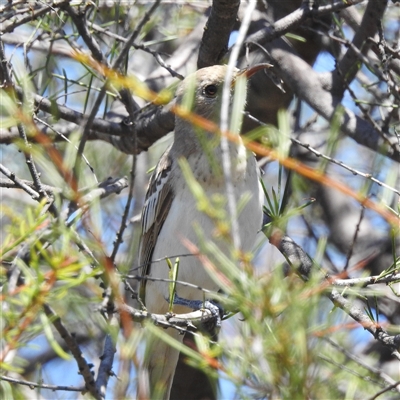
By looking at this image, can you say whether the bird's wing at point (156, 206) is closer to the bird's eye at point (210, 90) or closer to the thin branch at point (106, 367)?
the bird's eye at point (210, 90)

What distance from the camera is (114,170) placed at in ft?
20.8

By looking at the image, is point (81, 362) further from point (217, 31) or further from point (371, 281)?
point (217, 31)

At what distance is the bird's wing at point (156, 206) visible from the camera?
451 centimetres

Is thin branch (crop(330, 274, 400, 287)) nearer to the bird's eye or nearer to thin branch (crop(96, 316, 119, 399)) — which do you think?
thin branch (crop(96, 316, 119, 399))

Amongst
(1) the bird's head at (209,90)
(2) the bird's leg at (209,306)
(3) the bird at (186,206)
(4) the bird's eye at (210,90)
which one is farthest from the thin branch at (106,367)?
(4) the bird's eye at (210,90)

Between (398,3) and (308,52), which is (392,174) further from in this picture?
(308,52)

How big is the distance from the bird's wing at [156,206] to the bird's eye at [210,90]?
0.47 m

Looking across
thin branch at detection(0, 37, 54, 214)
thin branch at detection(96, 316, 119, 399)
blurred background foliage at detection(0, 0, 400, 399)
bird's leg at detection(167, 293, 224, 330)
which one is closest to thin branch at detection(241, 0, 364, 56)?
blurred background foliage at detection(0, 0, 400, 399)

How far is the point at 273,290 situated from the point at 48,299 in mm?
642

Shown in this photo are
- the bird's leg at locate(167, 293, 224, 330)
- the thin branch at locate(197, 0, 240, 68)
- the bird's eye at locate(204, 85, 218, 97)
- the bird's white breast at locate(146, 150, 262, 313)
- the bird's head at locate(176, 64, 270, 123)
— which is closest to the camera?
the bird's leg at locate(167, 293, 224, 330)

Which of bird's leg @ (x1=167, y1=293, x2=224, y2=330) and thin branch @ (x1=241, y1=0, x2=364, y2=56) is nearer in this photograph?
bird's leg @ (x1=167, y1=293, x2=224, y2=330)

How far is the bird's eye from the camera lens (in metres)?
4.49

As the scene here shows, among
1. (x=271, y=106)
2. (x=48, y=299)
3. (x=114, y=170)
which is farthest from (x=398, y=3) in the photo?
(x=48, y=299)

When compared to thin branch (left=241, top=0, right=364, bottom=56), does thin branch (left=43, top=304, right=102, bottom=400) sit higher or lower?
lower
